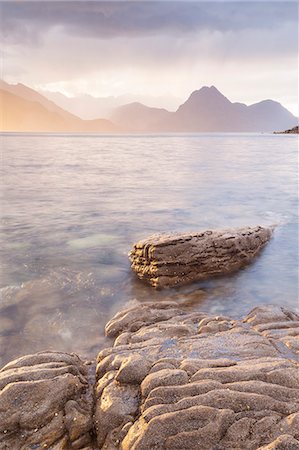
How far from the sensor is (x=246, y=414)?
4.82 metres

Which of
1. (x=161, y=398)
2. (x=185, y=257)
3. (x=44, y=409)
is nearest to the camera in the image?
(x=161, y=398)

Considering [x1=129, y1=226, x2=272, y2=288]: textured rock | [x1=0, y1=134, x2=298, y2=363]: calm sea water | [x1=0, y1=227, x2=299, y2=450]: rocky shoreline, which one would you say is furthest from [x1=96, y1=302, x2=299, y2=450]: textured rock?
[x1=129, y1=226, x2=272, y2=288]: textured rock

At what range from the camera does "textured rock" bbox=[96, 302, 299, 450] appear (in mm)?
4590

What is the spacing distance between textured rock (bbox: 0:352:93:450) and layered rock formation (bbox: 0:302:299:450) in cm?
1

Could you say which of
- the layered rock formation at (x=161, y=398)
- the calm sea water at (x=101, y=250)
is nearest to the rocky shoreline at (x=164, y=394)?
the layered rock formation at (x=161, y=398)

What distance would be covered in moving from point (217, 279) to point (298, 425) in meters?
7.34

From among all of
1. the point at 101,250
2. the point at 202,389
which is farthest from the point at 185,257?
the point at 202,389

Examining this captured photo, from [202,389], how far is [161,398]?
575 mm

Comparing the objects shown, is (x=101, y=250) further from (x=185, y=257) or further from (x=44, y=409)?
(x=44, y=409)

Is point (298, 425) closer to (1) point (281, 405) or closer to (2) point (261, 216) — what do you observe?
(1) point (281, 405)

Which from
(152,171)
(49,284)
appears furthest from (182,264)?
(152,171)

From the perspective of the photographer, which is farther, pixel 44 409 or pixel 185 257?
pixel 185 257

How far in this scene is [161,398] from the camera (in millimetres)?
5168

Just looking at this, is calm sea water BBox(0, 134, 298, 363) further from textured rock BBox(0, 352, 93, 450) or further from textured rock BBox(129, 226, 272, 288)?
textured rock BBox(0, 352, 93, 450)
